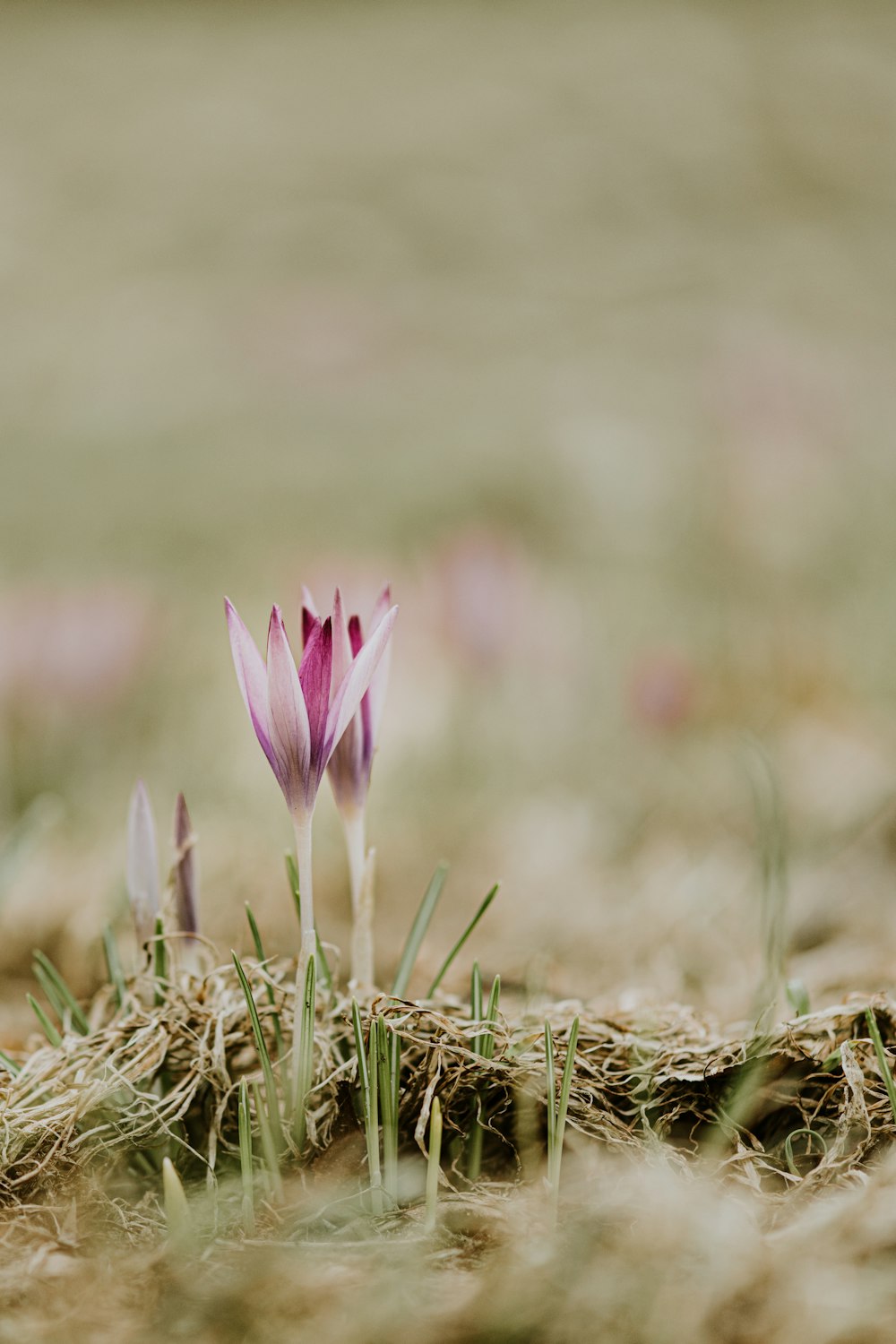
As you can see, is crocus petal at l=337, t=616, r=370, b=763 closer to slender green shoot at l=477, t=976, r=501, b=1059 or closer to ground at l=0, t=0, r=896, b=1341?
slender green shoot at l=477, t=976, r=501, b=1059

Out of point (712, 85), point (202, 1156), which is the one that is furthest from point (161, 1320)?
point (712, 85)

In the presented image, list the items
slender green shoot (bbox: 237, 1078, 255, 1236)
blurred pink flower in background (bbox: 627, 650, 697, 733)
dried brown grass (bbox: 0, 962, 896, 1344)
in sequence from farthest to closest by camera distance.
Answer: blurred pink flower in background (bbox: 627, 650, 697, 733) < slender green shoot (bbox: 237, 1078, 255, 1236) < dried brown grass (bbox: 0, 962, 896, 1344)

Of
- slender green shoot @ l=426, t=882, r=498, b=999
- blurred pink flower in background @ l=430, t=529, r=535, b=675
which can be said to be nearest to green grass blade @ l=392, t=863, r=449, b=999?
slender green shoot @ l=426, t=882, r=498, b=999

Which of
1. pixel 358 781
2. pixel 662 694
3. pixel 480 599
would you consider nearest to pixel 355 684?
pixel 358 781

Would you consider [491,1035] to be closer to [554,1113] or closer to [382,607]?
[554,1113]

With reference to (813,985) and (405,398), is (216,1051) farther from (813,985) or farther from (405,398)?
(405,398)

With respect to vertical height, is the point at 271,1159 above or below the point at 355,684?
below
